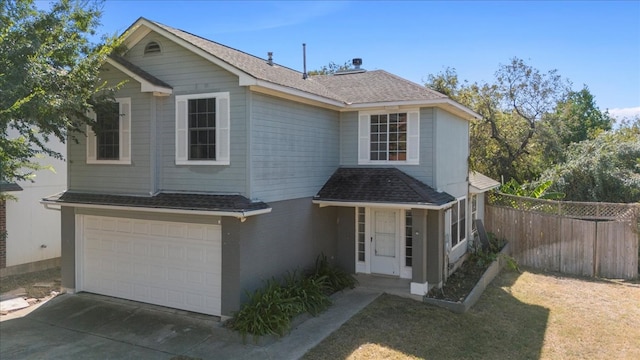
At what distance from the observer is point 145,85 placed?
10.1 metres

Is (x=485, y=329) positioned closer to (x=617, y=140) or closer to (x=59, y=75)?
(x=59, y=75)

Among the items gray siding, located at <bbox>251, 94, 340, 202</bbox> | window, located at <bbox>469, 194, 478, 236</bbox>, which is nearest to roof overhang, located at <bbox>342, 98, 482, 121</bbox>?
gray siding, located at <bbox>251, 94, 340, 202</bbox>

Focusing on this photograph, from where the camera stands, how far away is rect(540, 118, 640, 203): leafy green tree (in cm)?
1781

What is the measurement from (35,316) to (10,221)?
541 cm

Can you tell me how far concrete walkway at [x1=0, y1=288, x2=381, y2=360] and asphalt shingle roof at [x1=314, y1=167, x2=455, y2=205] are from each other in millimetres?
2803

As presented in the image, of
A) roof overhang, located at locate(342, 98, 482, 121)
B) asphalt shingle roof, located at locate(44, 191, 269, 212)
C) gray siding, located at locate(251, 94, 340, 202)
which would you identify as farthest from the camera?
roof overhang, located at locate(342, 98, 482, 121)

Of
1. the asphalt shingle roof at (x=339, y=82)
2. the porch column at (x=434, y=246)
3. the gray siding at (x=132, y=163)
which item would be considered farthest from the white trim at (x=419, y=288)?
the gray siding at (x=132, y=163)

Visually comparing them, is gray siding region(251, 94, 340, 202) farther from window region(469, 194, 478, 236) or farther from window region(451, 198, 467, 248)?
window region(469, 194, 478, 236)

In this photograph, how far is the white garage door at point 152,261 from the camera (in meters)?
10.1

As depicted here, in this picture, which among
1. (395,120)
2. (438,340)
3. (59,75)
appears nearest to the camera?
(438,340)

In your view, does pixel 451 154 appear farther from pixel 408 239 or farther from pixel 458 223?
pixel 408 239

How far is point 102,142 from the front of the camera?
11.4 metres

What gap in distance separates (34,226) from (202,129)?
9.24 m

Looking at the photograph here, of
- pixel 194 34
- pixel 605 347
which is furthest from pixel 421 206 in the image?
pixel 194 34
